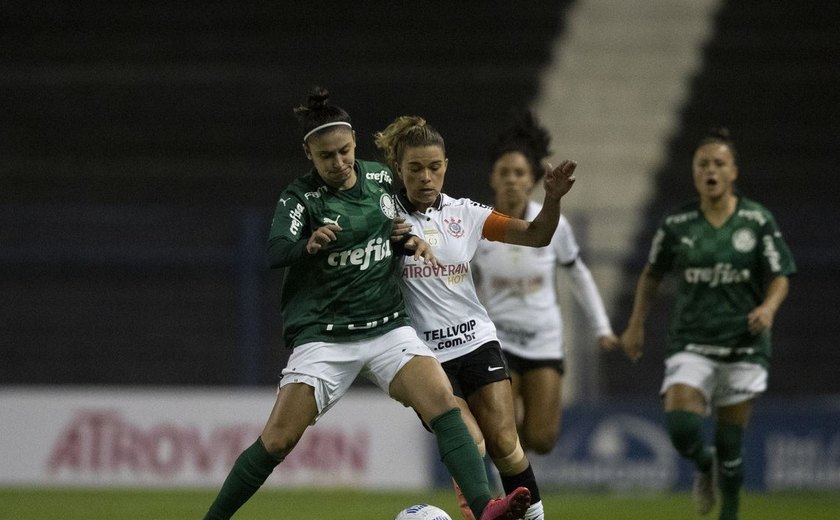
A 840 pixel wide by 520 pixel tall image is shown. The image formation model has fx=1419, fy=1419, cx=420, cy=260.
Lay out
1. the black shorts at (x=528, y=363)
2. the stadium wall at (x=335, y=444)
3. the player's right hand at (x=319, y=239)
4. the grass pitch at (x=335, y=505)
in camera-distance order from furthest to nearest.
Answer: the stadium wall at (x=335, y=444) → the grass pitch at (x=335, y=505) → the black shorts at (x=528, y=363) → the player's right hand at (x=319, y=239)

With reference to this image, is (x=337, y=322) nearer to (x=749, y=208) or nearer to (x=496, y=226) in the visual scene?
(x=496, y=226)

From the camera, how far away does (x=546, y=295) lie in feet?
27.0

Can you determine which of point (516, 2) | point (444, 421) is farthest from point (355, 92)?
point (444, 421)

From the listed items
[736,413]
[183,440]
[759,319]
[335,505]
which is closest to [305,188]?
[759,319]

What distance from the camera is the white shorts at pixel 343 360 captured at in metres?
5.82

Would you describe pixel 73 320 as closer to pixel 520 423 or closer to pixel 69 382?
pixel 69 382

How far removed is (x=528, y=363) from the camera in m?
8.05

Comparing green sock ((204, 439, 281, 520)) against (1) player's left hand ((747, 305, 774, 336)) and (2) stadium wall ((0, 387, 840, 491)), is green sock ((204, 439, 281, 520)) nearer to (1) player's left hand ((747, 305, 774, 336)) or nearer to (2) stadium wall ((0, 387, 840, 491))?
(1) player's left hand ((747, 305, 774, 336))

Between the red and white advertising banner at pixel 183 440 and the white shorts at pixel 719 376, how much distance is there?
3.73 m

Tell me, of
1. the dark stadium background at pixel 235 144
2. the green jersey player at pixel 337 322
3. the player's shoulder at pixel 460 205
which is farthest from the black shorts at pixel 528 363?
the dark stadium background at pixel 235 144

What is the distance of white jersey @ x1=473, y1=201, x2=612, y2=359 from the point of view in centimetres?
806

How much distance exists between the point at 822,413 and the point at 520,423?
3929mm

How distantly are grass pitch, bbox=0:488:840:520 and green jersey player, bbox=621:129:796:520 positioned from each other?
883mm

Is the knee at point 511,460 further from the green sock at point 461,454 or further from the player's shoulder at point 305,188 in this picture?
the player's shoulder at point 305,188
